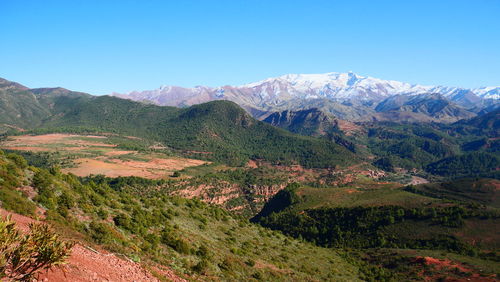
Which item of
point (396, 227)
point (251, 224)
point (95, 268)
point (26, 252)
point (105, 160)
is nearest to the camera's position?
point (26, 252)

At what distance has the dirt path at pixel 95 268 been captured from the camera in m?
13.4

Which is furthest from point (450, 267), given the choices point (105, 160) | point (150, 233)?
point (105, 160)

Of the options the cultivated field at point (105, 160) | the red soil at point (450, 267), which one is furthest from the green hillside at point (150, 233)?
the cultivated field at point (105, 160)

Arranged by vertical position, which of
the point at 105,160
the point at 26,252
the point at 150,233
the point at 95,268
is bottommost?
the point at 105,160

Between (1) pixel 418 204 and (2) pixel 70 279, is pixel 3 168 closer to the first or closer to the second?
(2) pixel 70 279

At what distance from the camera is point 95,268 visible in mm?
15391

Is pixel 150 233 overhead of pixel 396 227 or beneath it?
overhead

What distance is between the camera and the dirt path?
13.4 m

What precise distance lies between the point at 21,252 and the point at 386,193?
371 feet

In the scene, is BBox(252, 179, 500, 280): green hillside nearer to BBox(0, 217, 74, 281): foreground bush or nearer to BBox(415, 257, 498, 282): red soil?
BBox(415, 257, 498, 282): red soil

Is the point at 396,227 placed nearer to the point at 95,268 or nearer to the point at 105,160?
the point at 95,268

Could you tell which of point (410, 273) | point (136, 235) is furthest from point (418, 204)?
point (136, 235)

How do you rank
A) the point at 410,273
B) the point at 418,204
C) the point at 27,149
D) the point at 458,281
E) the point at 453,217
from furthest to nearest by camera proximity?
the point at 27,149 → the point at 418,204 → the point at 453,217 → the point at 410,273 → the point at 458,281

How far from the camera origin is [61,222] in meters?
22.0
